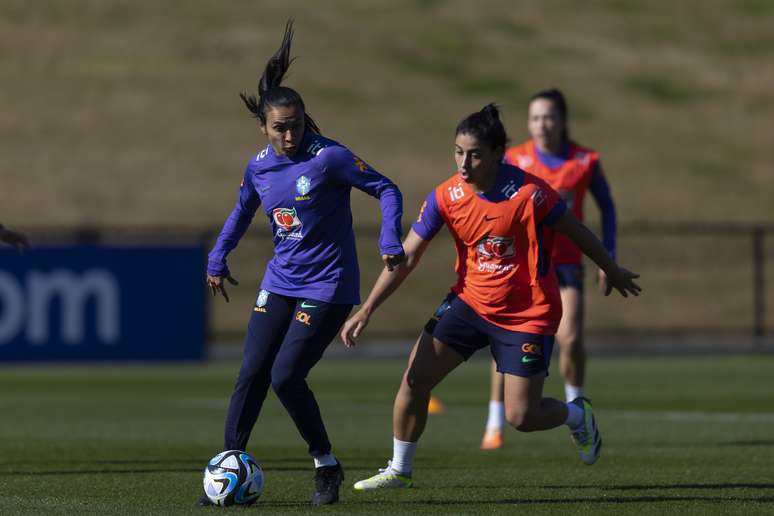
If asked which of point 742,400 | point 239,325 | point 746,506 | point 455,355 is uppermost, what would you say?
point 455,355

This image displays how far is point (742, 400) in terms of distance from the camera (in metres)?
17.1

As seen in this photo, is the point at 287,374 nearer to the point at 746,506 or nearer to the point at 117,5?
the point at 746,506

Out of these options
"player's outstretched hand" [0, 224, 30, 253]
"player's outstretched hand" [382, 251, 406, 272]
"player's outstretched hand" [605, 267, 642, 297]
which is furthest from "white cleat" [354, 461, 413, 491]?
"player's outstretched hand" [0, 224, 30, 253]

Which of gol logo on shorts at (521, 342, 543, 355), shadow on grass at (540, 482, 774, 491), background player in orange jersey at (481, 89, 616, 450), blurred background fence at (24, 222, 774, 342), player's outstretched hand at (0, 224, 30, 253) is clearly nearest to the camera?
gol logo on shorts at (521, 342, 543, 355)

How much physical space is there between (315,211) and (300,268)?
311 millimetres

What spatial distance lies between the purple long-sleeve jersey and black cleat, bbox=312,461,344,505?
897mm

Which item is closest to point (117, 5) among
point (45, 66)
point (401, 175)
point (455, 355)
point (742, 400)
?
point (45, 66)

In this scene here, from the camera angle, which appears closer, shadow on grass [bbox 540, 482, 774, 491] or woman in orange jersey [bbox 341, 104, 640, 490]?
woman in orange jersey [bbox 341, 104, 640, 490]

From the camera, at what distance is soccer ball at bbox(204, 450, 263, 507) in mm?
8281

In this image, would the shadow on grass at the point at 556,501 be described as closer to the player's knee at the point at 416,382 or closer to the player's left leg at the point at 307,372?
the player's left leg at the point at 307,372

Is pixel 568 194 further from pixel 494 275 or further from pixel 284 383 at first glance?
pixel 284 383

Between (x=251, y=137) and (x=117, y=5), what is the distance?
14.6 m

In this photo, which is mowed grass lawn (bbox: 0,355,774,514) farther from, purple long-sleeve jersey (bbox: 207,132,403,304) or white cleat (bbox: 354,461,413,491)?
purple long-sleeve jersey (bbox: 207,132,403,304)

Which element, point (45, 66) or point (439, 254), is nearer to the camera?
point (439, 254)
